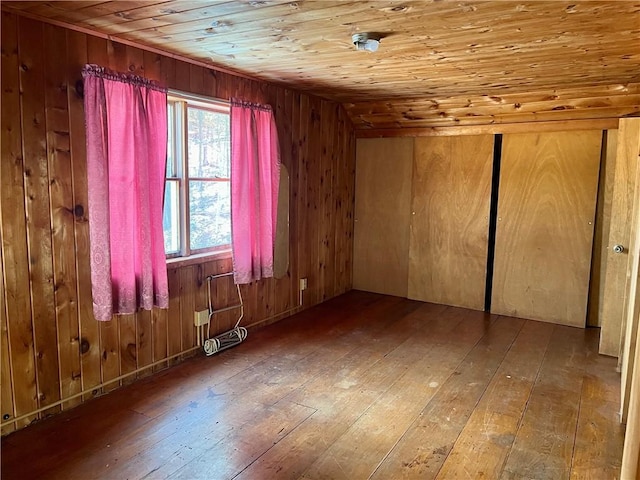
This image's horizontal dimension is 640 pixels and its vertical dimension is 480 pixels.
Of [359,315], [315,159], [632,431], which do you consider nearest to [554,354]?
[359,315]

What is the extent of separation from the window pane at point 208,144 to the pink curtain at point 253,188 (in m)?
0.16

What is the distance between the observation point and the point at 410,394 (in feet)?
9.95

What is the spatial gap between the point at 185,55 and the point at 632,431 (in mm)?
3180

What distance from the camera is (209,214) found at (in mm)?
3680

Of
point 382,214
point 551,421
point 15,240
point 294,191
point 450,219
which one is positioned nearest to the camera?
point 15,240

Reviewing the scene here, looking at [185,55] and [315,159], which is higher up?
[185,55]

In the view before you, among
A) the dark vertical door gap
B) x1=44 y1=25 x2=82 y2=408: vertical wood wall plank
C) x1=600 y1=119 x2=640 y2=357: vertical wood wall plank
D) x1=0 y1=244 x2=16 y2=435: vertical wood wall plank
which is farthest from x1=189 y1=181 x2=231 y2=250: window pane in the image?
x1=600 y1=119 x2=640 y2=357: vertical wood wall plank

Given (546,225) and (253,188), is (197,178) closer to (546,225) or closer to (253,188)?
(253,188)

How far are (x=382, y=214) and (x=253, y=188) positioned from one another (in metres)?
2.20

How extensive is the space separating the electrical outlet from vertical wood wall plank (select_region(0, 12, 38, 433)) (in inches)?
47.0

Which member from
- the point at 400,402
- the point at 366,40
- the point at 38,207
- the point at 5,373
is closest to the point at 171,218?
the point at 38,207

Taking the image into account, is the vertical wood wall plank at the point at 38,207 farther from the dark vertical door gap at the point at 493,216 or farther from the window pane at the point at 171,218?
the dark vertical door gap at the point at 493,216

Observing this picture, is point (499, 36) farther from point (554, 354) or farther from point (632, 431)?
point (554, 354)

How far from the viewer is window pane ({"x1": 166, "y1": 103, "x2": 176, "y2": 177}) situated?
3318 mm
